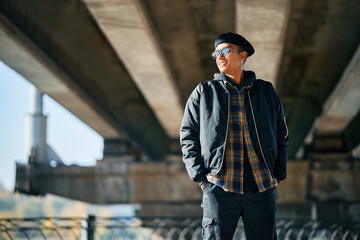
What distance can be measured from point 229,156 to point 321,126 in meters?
10.5

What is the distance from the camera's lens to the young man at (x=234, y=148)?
3441 mm

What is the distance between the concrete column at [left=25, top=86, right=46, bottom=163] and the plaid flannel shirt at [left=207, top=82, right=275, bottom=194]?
36.6 feet

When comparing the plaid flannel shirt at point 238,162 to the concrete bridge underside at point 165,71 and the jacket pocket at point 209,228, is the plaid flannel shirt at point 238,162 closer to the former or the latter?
the jacket pocket at point 209,228

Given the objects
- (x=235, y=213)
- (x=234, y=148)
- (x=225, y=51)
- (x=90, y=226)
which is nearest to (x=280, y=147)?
(x=234, y=148)

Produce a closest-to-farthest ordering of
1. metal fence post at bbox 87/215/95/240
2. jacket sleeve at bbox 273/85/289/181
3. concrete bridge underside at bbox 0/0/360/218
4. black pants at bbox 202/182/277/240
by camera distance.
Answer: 1. black pants at bbox 202/182/277/240
2. jacket sleeve at bbox 273/85/289/181
3. concrete bridge underside at bbox 0/0/360/218
4. metal fence post at bbox 87/215/95/240

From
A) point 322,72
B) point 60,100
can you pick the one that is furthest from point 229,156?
point 322,72

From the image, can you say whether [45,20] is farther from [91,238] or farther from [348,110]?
[348,110]

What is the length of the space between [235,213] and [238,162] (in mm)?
322

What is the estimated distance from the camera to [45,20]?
9.04 m

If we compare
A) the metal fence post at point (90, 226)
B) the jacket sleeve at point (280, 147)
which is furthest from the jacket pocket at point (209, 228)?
the metal fence post at point (90, 226)

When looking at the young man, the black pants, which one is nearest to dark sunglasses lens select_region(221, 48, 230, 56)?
the young man

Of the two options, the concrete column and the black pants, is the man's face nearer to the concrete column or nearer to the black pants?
the black pants

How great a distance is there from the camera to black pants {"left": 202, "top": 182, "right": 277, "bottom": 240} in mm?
3426

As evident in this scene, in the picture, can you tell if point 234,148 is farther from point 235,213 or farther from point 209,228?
point 209,228
